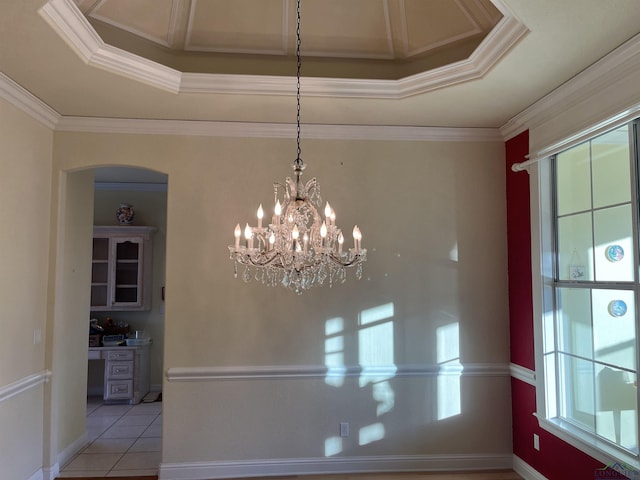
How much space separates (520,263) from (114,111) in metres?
3.32

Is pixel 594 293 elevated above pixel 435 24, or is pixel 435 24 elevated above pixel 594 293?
pixel 435 24

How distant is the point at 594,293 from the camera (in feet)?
9.36

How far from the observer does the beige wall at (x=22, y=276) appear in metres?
2.96

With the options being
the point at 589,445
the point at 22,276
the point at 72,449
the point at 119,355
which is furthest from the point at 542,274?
the point at 119,355

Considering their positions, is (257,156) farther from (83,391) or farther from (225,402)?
(83,391)

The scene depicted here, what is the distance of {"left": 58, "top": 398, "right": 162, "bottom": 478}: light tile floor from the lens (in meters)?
3.69

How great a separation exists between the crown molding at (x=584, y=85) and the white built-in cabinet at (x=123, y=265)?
4756mm

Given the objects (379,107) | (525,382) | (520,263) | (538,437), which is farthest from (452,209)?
(538,437)

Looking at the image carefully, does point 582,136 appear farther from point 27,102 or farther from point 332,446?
point 27,102

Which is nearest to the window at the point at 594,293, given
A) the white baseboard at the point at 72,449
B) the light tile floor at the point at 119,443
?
the light tile floor at the point at 119,443

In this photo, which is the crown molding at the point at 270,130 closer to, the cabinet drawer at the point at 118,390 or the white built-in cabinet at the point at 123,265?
the white built-in cabinet at the point at 123,265

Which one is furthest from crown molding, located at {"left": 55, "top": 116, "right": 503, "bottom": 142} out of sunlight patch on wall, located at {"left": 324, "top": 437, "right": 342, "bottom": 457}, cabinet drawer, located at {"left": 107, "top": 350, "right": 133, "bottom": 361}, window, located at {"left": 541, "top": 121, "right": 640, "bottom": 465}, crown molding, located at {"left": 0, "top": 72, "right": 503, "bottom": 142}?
cabinet drawer, located at {"left": 107, "top": 350, "right": 133, "bottom": 361}

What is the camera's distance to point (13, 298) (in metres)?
3.06

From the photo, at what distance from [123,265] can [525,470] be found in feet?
17.0
